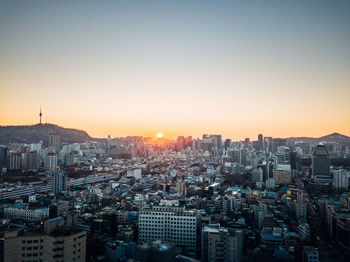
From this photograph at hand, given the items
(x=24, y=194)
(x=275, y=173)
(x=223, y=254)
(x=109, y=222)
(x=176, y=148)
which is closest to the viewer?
(x=223, y=254)

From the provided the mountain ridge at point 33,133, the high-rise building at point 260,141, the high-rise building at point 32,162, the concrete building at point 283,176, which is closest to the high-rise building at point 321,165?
the concrete building at point 283,176

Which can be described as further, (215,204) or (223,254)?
(215,204)

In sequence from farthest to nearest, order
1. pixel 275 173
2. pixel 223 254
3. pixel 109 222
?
pixel 275 173
pixel 109 222
pixel 223 254

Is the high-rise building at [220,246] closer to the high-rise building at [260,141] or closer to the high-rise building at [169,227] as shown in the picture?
the high-rise building at [169,227]

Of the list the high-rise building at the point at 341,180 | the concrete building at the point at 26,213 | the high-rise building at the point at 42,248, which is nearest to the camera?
the high-rise building at the point at 42,248

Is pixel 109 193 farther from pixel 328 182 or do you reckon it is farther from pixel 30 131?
pixel 30 131

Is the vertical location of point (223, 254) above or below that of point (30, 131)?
below

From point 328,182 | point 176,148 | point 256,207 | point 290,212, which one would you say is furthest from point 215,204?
point 176,148

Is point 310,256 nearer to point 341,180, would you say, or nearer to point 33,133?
point 341,180
